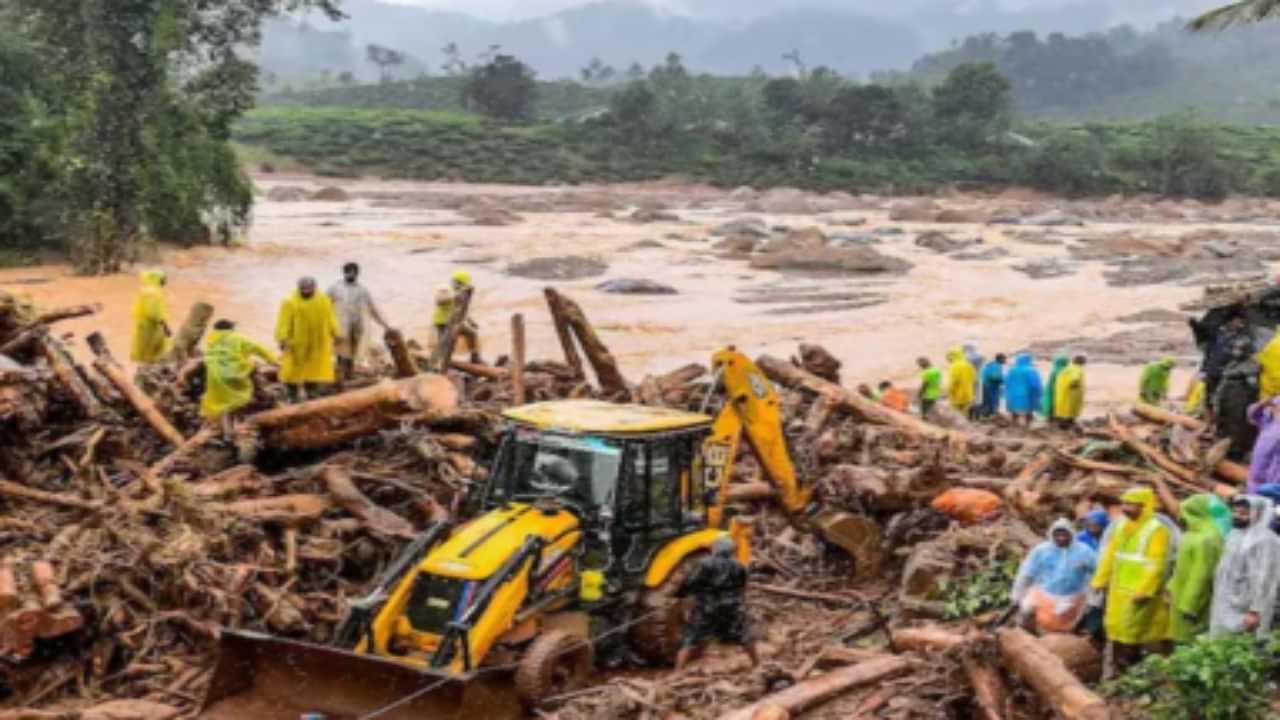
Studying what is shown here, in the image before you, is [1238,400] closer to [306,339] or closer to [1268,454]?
[1268,454]

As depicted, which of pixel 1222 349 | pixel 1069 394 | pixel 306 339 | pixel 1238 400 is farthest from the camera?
pixel 1069 394

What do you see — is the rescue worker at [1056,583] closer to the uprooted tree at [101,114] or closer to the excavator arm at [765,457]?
the excavator arm at [765,457]

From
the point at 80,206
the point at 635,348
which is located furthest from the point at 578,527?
the point at 80,206

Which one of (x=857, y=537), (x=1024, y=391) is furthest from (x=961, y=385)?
(x=857, y=537)

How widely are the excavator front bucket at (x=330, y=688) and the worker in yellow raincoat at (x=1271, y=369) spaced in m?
7.58

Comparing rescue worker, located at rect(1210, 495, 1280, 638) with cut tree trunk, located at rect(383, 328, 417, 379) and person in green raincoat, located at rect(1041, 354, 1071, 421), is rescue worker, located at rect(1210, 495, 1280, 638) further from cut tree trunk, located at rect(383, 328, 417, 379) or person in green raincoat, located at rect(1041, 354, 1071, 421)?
person in green raincoat, located at rect(1041, 354, 1071, 421)

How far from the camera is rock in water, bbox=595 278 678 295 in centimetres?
3859

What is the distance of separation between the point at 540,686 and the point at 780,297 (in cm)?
3042

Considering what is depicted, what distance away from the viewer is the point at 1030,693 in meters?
7.66

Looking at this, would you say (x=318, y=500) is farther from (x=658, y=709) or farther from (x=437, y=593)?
(x=658, y=709)

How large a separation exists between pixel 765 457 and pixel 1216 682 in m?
5.41

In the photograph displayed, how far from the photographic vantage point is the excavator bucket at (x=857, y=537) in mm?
12086

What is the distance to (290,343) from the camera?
12.9 meters

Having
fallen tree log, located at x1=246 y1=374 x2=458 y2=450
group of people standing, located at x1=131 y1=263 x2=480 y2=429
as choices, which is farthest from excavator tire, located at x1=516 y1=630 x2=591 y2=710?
group of people standing, located at x1=131 y1=263 x2=480 y2=429
